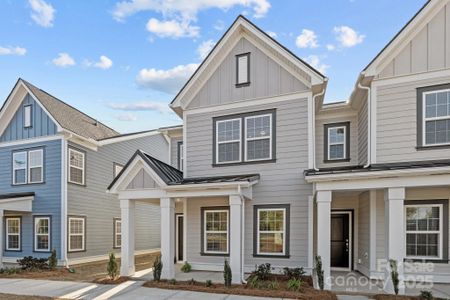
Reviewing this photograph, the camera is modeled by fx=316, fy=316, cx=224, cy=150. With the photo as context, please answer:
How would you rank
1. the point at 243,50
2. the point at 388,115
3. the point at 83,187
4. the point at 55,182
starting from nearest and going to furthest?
the point at 388,115
the point at 243,50
the point at 55,182
the point at 83,187

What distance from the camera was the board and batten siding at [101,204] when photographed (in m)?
14.7

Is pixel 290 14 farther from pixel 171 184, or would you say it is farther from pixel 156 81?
pixel 156 81

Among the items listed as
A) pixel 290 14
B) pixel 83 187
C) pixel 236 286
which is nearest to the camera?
pixel 236 286

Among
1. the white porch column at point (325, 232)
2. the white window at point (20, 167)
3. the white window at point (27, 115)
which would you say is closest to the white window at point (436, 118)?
the white porch column at point (325, 232)

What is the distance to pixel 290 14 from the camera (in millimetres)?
12422

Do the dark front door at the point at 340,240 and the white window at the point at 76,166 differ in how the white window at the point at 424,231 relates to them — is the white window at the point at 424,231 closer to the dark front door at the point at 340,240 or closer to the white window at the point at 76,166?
the dark front door at the point at 340,240

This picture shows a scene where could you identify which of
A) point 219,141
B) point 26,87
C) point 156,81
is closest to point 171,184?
point 219,141

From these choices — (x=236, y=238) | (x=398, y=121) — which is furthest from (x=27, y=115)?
(x=398, y=121)

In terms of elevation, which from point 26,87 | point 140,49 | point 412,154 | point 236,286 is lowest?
point 236,286

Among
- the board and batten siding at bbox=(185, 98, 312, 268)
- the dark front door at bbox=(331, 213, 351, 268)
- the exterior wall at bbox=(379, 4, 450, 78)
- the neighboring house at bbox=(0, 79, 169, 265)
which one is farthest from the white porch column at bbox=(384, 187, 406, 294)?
the neighboring house at bbox=(0, 79, 169, 265)

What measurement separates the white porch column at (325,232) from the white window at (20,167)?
1331 cm

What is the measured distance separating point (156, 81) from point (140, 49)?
522 inches

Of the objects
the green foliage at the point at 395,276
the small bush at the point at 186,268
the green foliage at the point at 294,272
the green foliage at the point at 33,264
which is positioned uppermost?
the green foliage at the point at 395,276

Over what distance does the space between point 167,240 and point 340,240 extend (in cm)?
626
